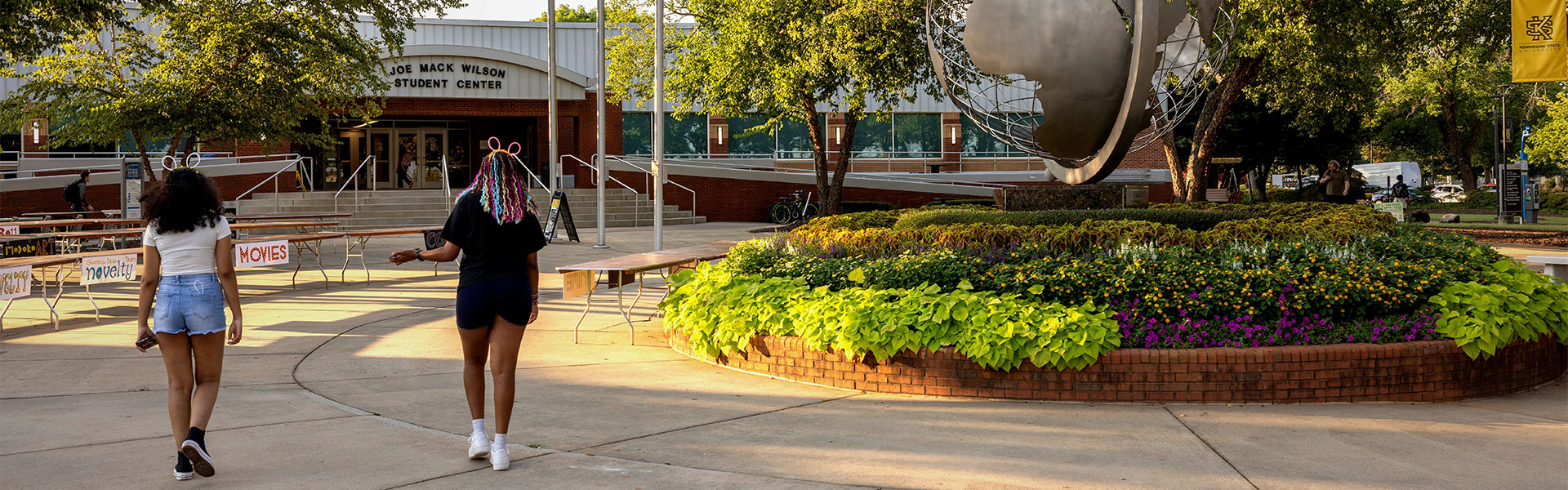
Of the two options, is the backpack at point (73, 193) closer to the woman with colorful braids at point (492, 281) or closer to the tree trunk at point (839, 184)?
the tree trunk at point (839, 184)

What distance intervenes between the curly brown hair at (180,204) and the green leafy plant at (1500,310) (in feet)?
23.9

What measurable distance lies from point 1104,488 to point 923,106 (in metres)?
37.6

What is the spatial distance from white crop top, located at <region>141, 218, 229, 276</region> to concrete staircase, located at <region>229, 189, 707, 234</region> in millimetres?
21544

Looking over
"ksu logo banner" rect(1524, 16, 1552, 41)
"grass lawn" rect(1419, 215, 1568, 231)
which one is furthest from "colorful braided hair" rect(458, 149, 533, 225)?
"grass lawn" rect(1419, 215, 1568, 231)

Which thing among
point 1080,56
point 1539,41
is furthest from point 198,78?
point 1539,41

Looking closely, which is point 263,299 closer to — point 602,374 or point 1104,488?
point 602,374

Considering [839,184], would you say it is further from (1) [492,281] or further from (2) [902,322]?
(1) [492,281]

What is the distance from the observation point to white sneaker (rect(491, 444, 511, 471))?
5.23 m

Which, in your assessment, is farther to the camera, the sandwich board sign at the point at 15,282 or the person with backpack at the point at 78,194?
the person with backpack at the point at 78,194

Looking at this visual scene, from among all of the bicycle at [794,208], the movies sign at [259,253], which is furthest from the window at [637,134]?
the movies sign at [259,253]

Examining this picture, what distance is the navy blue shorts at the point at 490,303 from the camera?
5277 mm

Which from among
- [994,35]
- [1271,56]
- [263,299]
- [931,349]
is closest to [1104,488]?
[931,349]

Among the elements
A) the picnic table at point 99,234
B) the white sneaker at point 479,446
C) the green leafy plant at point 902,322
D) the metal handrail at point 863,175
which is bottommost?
the white sneaker at point 479,446

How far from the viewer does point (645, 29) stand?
1220 inches
